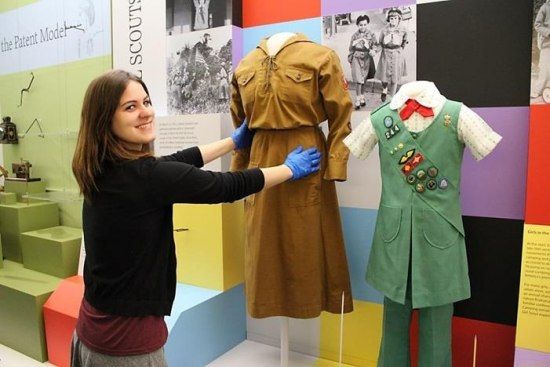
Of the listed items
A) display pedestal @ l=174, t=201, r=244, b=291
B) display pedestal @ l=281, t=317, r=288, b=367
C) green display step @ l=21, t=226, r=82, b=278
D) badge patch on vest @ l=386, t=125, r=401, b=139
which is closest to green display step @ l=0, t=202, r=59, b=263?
green display step @ l=21, t=226, r=82, b=278

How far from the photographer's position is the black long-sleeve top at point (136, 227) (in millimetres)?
1451

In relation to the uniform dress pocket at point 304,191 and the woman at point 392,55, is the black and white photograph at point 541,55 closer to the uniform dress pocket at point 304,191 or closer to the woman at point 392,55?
the woman at point 392,55

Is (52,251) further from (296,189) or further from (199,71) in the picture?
(296,189)

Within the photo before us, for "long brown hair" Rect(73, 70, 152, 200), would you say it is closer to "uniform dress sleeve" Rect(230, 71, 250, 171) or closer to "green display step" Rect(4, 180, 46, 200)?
"uniform dress sleeve" Rect(230, 71, 250, 171)

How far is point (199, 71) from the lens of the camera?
10.1ft

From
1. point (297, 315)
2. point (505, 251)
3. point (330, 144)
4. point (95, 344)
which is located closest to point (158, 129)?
point (330, 144)

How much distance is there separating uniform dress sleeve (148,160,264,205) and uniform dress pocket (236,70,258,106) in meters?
0.73

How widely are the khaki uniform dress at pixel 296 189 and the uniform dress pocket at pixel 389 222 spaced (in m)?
0.27

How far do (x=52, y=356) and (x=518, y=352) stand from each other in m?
2.73

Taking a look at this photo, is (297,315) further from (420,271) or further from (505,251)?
(505,251)

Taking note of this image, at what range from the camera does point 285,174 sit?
6.23 ft

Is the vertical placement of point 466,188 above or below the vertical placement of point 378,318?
above

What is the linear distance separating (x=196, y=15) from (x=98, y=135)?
1.84m

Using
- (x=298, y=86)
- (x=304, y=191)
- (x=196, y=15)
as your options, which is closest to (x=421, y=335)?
(x=304, y=191)
